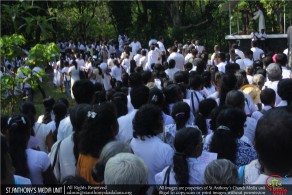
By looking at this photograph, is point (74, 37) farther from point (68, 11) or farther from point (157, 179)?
point (157, 179)

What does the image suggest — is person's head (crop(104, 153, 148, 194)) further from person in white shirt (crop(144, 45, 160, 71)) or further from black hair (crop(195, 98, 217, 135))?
person in white shirt (crop(144, 45, 160, 71))

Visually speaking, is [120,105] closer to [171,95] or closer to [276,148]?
[171,95]

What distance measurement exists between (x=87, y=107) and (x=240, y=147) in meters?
1.54

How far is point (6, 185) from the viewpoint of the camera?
3.39 metres

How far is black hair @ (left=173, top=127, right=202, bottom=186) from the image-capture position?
3600mm

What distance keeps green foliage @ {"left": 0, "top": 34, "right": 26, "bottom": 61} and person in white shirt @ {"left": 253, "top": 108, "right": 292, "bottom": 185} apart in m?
6.98

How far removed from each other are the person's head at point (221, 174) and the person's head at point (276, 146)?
76 cm

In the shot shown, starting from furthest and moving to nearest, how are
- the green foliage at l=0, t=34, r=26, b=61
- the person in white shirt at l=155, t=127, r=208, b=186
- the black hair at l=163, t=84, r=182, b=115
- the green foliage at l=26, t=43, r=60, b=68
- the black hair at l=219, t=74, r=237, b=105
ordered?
the green foliage at l=26, t=43, r=60, b=68 → the green foliage at l=0, t=34, r=26, b=61 → the black hair at l=219, t=74, r=237, b=105 → the black hair at l=163, t=84, r=182, b=115 → the person in white shirt at l=155, t=127, r=208, b=186

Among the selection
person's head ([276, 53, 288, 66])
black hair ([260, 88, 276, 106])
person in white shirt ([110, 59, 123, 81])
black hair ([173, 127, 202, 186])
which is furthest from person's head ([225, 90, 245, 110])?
person in white shirt ([110, 59, 123, 81])

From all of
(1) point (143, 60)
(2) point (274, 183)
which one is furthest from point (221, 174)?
(1) point (143, 60)

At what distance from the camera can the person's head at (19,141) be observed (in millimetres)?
4086

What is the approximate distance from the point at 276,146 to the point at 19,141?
2607 millimetres

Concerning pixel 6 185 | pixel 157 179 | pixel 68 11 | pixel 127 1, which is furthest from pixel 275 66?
pixel 68 11

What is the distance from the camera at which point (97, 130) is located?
4.20 metres
